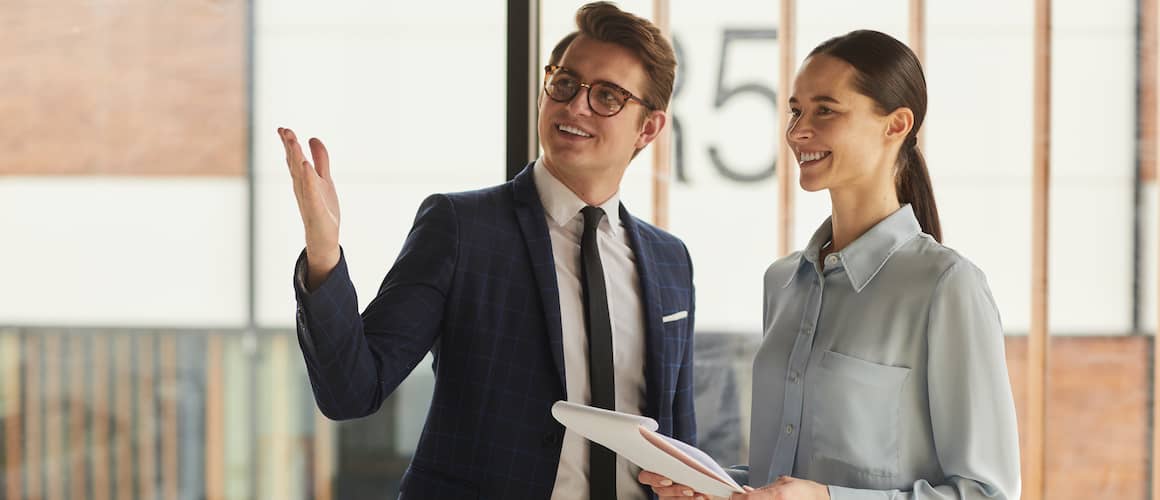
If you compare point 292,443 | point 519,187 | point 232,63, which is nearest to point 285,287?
point 292,443

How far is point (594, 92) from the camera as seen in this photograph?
1.71 meters

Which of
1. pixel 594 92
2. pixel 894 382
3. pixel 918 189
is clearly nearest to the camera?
pixel 894 382

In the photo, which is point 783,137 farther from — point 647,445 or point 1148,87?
point 647,445

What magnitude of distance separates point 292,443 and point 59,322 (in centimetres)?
62

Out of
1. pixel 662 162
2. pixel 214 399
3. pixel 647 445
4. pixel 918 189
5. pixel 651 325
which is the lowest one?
pixel 214 399

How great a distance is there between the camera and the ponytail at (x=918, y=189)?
58.2 inches

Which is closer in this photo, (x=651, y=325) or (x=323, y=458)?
(x=651, y=325)

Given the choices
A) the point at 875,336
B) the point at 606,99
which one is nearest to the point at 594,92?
the point at 606,99

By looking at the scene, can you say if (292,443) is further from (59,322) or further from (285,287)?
(59,322)

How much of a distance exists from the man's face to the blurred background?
0.54 m

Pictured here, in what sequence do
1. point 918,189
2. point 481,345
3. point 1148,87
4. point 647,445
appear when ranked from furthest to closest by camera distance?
point 1148,87, point 481,345, point 918,189, point 647,445

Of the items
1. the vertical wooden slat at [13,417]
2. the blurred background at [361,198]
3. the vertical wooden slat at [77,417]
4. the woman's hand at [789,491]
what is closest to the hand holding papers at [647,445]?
the woman's hand at [789,491]

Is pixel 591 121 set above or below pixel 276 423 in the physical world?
above

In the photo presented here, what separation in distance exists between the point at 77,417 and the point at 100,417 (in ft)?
0.19
